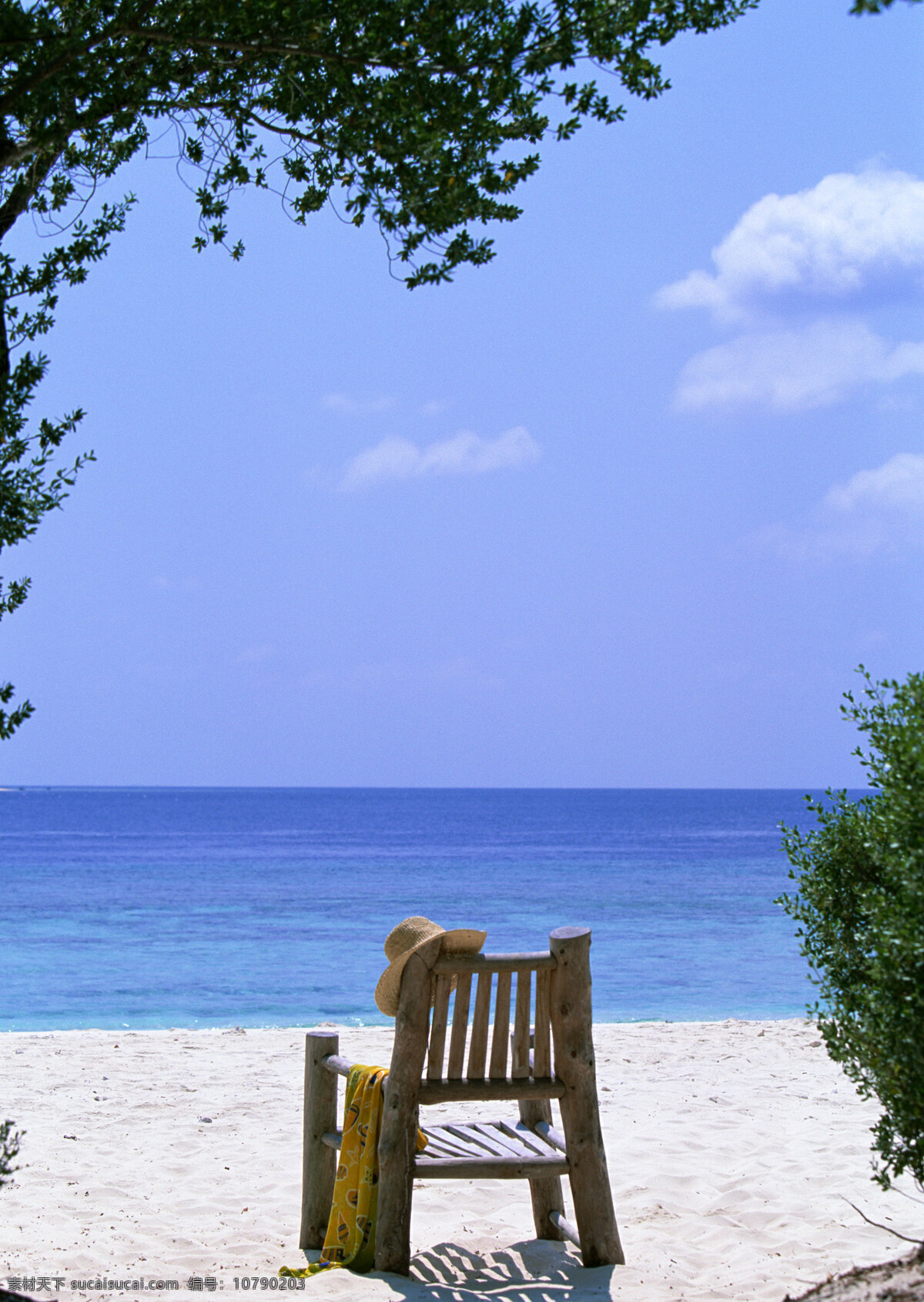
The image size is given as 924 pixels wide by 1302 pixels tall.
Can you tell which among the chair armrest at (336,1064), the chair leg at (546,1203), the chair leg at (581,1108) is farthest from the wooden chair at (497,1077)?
the chair armrest at (336,1064)

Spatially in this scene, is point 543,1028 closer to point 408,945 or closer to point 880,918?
point 408,945

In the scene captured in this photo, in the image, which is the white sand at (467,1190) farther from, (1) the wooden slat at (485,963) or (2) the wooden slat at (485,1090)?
(1) the wooden slat at (485,963)

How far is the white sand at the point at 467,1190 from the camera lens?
179 inches

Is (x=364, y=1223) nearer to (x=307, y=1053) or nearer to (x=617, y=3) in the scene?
(x=307, y=1053)

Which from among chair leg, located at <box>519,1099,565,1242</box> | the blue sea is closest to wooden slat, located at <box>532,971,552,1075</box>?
chair leg, located at <box>519,1099,565,1242</box>

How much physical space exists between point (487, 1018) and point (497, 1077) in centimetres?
25

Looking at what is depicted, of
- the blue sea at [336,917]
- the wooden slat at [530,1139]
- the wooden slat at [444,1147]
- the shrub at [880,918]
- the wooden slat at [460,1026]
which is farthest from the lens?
A: the blue sea at [336,917]

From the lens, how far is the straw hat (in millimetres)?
4566

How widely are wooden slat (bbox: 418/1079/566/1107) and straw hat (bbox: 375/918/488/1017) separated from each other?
1.12 feet

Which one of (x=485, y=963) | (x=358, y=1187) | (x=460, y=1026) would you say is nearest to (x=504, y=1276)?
(x=358, y=1187)

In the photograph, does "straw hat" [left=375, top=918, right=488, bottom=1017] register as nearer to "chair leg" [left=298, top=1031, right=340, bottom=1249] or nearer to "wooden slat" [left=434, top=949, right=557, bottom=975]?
"wooden slat" [left=434, top=949, right=557, bottom=975]

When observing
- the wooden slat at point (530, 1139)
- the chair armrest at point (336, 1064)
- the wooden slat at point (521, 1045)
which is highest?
the wooden slat at point (521, 1045)

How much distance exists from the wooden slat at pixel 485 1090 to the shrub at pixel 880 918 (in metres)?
1.33

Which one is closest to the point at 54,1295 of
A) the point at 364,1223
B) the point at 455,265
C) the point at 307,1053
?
the point at 364,1223
